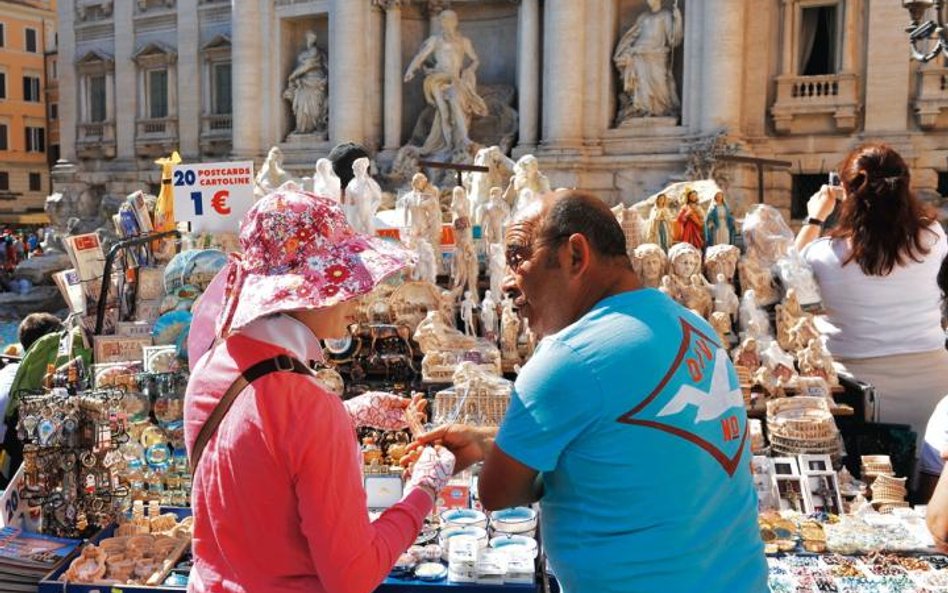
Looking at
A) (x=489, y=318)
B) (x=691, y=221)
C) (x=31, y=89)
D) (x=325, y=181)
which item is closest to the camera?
(x=489, y=318)

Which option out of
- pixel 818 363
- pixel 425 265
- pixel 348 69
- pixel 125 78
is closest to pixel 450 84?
pixel 348 69

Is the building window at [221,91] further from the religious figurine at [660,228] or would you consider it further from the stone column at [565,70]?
the religious figurine at [660,228]

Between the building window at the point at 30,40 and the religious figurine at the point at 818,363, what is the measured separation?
140ft

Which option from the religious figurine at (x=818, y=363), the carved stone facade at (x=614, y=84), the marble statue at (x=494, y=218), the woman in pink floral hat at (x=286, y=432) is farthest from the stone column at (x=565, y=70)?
A: the woman in pink floral hat at (x=286, y=432)

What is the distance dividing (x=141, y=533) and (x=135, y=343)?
331 centimetres

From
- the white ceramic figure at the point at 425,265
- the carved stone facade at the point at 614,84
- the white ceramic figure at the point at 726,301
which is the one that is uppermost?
the carved stone facade at the point at 614,84

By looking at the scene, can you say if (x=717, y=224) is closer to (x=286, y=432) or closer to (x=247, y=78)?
(x=286, y=432)

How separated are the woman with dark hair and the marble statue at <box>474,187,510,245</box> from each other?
536 centimetres

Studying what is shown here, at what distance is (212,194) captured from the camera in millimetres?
8633

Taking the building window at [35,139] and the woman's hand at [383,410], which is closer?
the woman's hand at [383,410]

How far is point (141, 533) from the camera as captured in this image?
14.0 ft

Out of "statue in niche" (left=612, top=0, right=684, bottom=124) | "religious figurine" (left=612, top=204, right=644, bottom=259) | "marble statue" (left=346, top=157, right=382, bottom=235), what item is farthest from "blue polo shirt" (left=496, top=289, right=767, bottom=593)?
"statue in niche" (left=612, top=0, right=684, bottom=124)

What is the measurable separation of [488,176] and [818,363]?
6.18m

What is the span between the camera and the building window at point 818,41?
1680 cm
